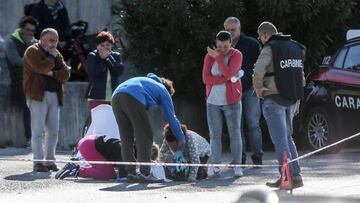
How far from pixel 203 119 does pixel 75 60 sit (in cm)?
238

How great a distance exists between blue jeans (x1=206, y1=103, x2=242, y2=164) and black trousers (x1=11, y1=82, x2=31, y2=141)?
3883 mm

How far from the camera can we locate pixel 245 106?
11258 millimetres

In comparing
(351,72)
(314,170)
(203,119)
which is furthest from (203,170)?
(203,119)

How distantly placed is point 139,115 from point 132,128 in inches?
9.0

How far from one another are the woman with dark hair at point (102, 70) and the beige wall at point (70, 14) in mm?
5208

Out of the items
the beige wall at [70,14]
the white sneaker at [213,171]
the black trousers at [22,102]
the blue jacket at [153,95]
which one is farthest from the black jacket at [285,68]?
the beige wall at [70,14]

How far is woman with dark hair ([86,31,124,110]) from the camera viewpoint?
10.9 metres

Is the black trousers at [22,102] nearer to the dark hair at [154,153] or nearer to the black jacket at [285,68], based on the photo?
the dark hair at [154,153]

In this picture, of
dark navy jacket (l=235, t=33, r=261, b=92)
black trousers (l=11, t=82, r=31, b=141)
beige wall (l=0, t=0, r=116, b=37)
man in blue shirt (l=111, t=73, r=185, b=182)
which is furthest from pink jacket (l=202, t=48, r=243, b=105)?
beige wall (l=0, t=0, r=116, b=37)

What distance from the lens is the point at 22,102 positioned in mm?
13656

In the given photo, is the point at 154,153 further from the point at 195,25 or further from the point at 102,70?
the point at 195,25

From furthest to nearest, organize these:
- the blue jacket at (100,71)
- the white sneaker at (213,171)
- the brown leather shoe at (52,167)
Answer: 1. the blue jacket at (100,71)
2. the brown leather shoe at (52,167)
3. the white sneaker at (213,171)

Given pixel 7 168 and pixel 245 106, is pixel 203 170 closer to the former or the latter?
pixel 245 106

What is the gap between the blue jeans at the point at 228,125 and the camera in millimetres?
10406
